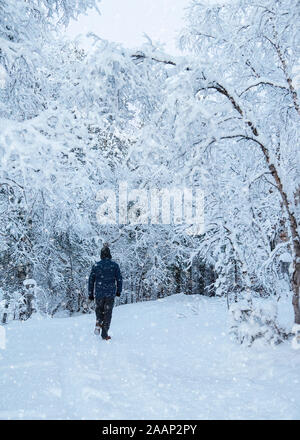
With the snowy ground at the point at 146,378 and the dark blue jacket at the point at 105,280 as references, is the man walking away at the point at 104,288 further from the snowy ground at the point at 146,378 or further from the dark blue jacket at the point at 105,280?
the snowy ground at the point at 146,378

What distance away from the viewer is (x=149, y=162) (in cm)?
543

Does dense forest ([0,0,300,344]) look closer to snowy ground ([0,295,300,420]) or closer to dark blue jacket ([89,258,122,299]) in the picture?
snowy ground ([0,295,300,420])

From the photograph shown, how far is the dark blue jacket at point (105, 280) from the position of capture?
7.46 metres

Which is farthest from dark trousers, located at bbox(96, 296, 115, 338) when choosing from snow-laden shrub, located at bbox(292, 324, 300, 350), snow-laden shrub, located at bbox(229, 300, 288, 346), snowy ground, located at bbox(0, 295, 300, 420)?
snow-laden shrub, located at bbox(292, 324, 300, 350)

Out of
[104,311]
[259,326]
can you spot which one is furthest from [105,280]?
[259,326]

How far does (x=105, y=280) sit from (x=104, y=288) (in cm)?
17

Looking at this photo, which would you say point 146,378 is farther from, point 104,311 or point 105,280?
point 105,280

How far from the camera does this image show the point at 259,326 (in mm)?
6129

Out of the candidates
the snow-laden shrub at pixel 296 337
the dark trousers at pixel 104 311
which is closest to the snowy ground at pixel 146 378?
the snow-laden shrub at pixel 296 337

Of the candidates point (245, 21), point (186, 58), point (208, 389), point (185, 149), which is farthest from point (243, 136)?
point (208, 389)

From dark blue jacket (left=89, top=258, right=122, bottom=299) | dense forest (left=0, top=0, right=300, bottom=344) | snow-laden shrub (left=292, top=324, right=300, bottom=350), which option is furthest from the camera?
dark blue jacket (left=89, top=258, right=122, bottom=299)

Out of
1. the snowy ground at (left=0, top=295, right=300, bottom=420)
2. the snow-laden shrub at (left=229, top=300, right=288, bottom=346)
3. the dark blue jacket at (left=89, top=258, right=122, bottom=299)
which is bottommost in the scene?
the snowy ground at (left=0, top=295, right=300, bottom=420)

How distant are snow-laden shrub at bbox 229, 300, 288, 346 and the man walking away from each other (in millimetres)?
2444

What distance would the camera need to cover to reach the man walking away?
7371 mm
